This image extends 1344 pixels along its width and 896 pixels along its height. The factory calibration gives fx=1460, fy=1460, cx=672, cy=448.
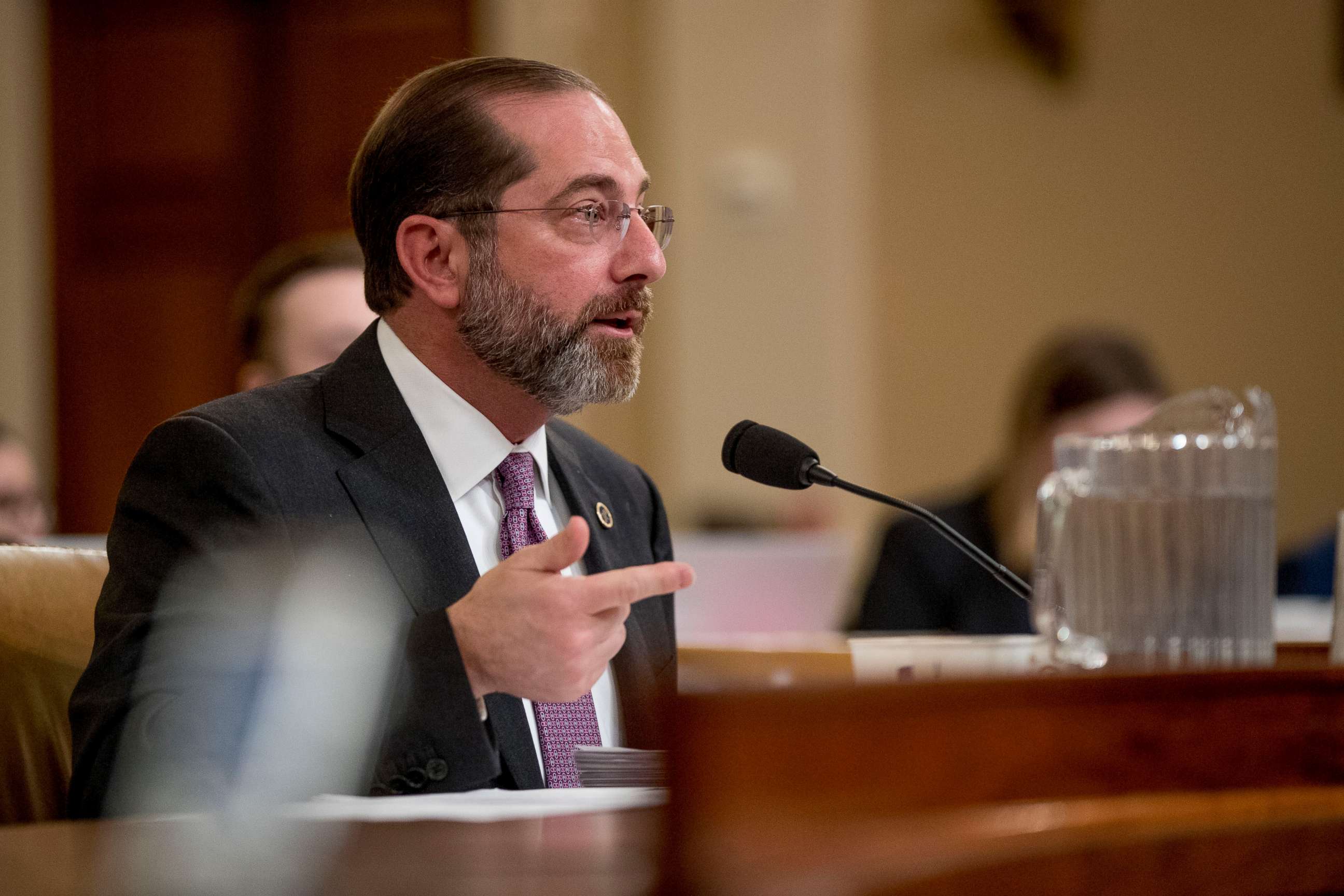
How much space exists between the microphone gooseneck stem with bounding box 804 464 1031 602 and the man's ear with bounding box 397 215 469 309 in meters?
0.48

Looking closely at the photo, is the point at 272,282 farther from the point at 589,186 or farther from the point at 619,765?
the point at 619,765

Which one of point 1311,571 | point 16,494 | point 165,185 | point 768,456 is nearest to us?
point 768,456

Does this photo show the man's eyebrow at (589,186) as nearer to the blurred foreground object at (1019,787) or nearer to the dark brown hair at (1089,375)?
the blurred foreground object at (1019,787)

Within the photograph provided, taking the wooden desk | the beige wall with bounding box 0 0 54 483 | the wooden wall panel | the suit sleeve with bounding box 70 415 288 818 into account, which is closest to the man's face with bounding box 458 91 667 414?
the suit sleeve with bounding box 70 415 288 818

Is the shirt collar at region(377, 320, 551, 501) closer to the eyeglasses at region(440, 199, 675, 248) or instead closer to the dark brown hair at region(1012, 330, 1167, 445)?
the eyeglasses at region(440, 199, 675, 248)

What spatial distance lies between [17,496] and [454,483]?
5.02 feet

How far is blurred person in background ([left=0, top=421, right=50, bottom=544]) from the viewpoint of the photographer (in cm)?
266

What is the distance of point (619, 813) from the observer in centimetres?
86

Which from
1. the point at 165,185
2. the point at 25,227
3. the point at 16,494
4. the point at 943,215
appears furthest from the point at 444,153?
the point at 25,227

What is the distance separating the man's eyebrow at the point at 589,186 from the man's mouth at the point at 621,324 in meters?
0.13

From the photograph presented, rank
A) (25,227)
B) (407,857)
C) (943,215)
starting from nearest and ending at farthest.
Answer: (407,857) → (943,215) → (25,227)

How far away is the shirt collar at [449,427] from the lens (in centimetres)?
152

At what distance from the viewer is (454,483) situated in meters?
1.51

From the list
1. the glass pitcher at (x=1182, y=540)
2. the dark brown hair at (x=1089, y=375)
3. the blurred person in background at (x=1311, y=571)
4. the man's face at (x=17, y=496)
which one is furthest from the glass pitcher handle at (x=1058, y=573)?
the blurred person in background at (x=1311, y=571)
